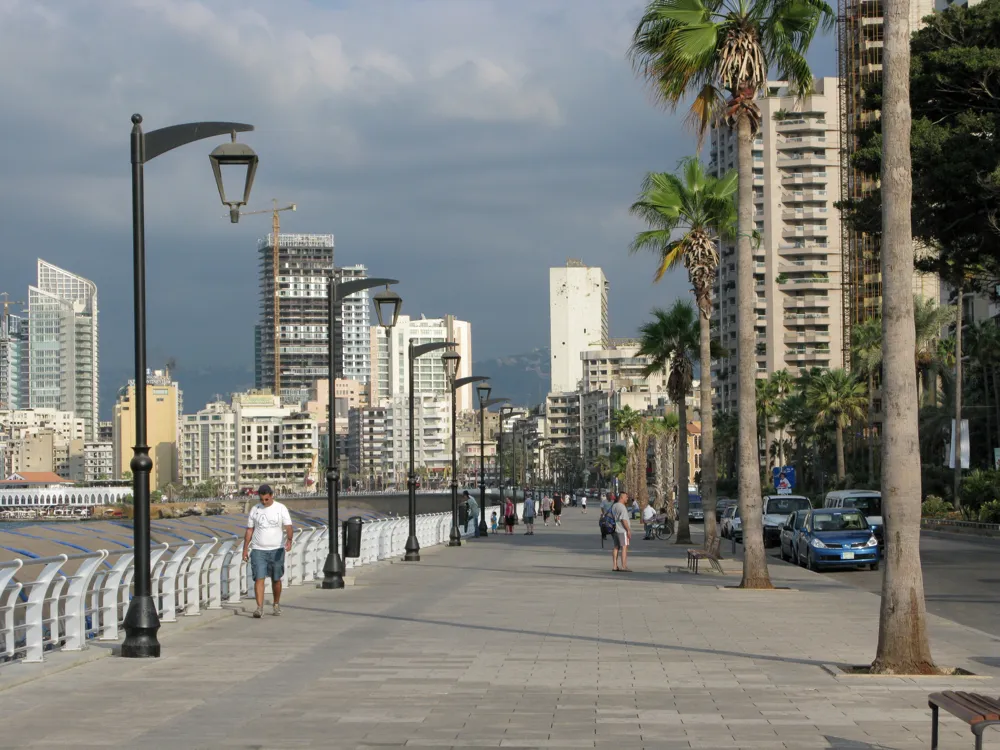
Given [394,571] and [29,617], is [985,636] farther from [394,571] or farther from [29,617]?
[394,571]

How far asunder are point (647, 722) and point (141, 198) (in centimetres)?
774

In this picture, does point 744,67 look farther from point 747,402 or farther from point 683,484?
point 683,484

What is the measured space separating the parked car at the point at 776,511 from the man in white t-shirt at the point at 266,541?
27.0m

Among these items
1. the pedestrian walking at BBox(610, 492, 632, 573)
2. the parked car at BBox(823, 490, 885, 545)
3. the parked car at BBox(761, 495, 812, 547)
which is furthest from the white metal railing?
the parked car at BBox(823, 490, 885, 545)

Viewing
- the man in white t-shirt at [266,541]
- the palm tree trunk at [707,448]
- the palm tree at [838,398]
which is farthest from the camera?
the palm tree at [838,398]

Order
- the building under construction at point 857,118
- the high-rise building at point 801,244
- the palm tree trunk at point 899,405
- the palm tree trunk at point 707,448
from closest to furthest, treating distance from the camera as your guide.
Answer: the palm tree trunk at point 899,405
the palm tree trunk at point 707,448
the building under construction at point 857,118
the high-rise building at point 801,244

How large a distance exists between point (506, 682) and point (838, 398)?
3155 inches

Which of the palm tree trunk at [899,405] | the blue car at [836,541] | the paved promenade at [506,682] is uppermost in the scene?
the palm tree trunk at [899,405]

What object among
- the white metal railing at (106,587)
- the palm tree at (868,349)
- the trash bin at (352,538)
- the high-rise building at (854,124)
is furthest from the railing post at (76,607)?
the high-rise building at (854,124)

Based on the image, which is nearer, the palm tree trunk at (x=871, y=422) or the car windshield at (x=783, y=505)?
the car windshield at (x=783, y=505)

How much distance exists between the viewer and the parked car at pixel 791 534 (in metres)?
33.6

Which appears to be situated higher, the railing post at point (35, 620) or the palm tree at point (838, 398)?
the palm tree at point (838, 398)

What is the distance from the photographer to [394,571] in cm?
2909

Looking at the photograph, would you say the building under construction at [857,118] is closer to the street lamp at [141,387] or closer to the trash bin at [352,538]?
the trash bin at [352,538]
